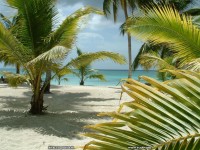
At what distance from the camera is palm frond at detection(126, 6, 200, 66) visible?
413cm

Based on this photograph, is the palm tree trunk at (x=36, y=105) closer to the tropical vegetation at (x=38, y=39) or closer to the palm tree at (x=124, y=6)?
the tropical vegetation at (x=38, y=39)

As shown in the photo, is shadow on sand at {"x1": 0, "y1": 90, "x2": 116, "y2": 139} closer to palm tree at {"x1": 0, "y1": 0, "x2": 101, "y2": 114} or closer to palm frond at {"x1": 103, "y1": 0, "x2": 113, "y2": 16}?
palm tree at {"x1": 0, "y1": 0, "x2": 101, "y2": 114}

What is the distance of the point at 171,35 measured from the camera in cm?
429

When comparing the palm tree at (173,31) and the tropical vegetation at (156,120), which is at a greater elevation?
the palm tree at (173,31)

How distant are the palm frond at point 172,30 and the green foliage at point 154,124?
9.53 feet

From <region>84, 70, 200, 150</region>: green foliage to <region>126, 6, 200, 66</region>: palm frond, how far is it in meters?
2.91

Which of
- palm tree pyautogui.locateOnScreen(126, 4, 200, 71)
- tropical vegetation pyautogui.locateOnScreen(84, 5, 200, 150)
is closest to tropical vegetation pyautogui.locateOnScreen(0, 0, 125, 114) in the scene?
palm tree pyautogui.locateOnScreen(126, 4, 200, 71)

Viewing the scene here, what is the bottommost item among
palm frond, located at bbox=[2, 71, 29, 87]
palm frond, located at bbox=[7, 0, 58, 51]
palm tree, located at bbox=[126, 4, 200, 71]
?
palm frond, located at bbox=[2, 71, 29, 87]

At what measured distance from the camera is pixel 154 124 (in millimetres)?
1170

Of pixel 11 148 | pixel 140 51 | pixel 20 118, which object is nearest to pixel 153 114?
pixel 11 148

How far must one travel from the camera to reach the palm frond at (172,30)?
13.5 ft

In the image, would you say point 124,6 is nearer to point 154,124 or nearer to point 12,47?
point 12,47

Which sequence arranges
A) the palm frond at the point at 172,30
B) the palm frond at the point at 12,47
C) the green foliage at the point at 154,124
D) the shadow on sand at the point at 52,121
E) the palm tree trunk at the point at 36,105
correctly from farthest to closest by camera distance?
the palm tree trunk at the point at 36,105 → the palm frond at the point at 12,47 → the shadow on sand at the point at 52,121 → the palm frond at the point at 172,30 → the green foliage at the point at 154,124

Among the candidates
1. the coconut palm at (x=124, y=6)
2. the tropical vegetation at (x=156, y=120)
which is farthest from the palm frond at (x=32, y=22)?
the coconut palm at (x=124, y=6)
